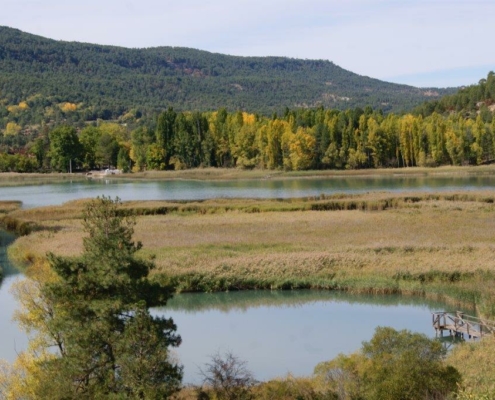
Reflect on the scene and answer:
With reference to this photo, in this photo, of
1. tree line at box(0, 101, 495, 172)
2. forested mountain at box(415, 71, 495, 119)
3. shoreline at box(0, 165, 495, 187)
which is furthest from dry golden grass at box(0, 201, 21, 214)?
forested mountain at box(415, 71, 495, 119)

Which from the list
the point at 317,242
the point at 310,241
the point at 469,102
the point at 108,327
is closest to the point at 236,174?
the point at 469,102

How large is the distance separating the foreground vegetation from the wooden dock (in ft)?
3.93

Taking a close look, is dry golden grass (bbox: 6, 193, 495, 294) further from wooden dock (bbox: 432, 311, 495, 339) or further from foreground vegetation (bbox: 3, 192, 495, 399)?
wooden dock (bbox: 432, 311, 495, 339)

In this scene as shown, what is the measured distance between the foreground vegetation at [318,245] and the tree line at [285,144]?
167 feet

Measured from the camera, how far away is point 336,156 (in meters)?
116

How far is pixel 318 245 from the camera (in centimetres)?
4116

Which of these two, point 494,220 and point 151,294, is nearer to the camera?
point 151,294

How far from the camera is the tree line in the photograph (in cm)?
11012

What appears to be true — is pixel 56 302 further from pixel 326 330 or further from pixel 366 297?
pixel 366 297

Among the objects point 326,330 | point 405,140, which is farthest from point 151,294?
point 405,140

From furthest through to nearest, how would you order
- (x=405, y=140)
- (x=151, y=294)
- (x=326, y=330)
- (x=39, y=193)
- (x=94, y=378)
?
(x=405, y=140), (x=39, y=193), (x=326, y=330), (x=151, y=294), (x=94, y=378)

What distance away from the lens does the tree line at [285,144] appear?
110 metres

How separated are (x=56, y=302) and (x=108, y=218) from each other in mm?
2449

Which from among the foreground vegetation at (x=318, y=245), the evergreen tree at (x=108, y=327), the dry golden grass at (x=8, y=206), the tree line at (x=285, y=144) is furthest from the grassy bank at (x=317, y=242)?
the tree line at (x=285, y=144)
